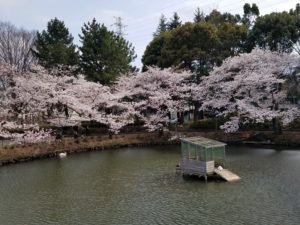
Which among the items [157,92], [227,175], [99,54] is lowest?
[227,175]

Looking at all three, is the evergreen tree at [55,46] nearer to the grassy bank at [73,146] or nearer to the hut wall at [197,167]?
the grassy bank at [73,146]

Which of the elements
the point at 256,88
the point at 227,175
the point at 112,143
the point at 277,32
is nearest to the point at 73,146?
the point at 112,143

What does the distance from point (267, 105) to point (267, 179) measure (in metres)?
15.3

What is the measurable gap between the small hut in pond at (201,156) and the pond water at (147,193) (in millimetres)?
627

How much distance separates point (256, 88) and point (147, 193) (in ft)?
63.7

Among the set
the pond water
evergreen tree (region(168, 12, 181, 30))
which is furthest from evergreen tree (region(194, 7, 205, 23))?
the pond water

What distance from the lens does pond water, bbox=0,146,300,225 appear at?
45.0ft

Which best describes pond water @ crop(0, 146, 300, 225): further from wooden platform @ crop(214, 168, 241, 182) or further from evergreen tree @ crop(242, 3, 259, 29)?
evergreen tree @ crop(242, 3, 259, 29)

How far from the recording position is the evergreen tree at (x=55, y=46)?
37.6 m

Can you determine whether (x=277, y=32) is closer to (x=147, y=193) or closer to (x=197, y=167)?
(x=197, y=167)

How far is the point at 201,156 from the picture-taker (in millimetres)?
19609

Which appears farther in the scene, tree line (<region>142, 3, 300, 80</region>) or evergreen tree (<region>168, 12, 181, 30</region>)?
evergreen tree (<region>168, 12, 181, 30</region>)

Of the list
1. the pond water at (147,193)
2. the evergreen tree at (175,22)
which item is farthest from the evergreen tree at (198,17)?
the pond water at (147,193)

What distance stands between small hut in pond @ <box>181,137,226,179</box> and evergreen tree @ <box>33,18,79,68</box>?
20615mm
